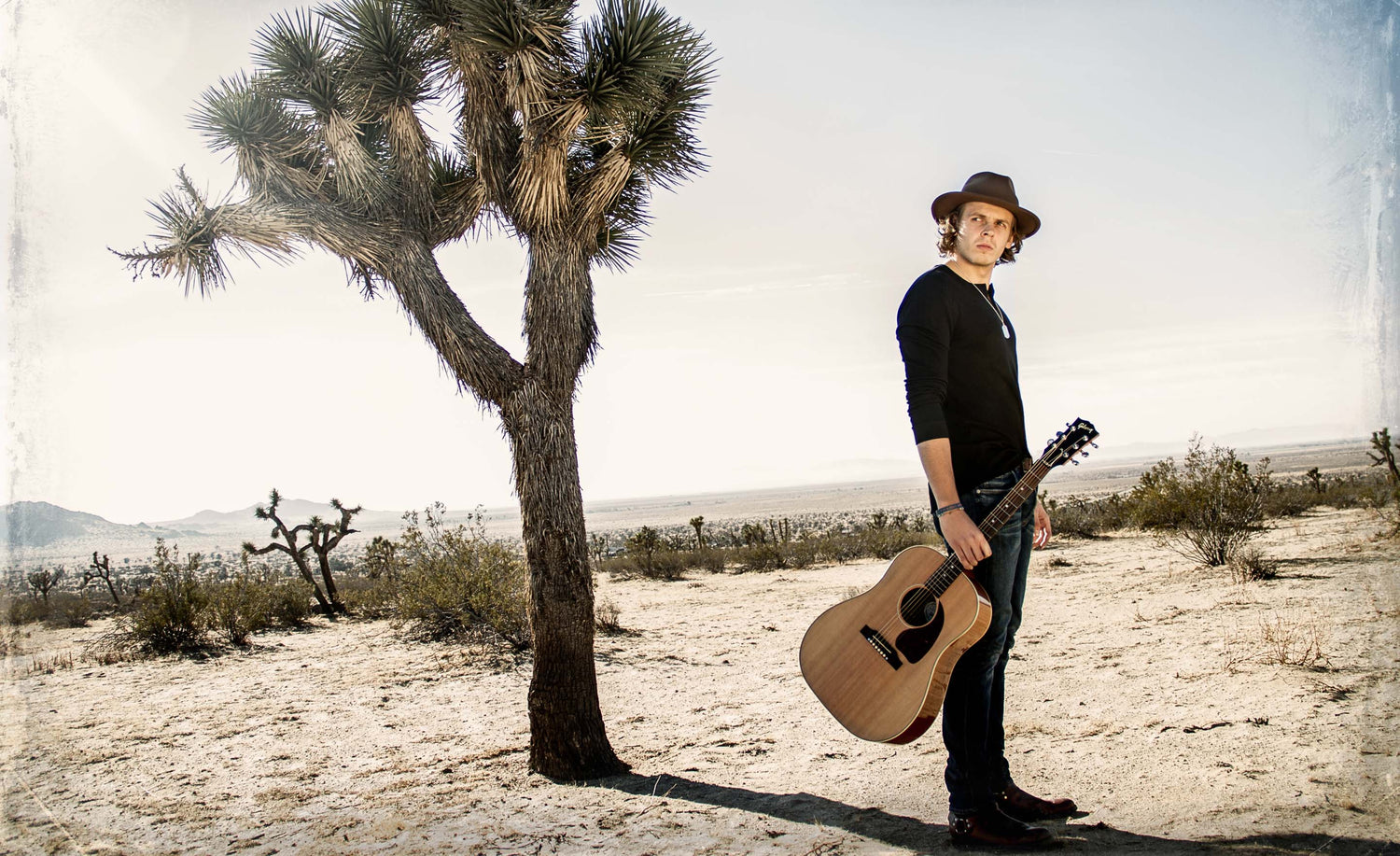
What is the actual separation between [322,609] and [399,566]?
1.46 meters

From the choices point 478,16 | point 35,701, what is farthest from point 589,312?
point 35,701

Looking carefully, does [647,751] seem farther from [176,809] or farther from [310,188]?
[310,188]

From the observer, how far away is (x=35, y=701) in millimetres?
7738

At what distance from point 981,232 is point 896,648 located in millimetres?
1588

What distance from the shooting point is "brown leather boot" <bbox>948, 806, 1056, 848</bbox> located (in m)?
2.94

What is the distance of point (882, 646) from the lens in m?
3.07

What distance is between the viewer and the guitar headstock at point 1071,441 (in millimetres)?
2947

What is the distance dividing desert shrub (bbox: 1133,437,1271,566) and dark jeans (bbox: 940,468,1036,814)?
27.1ft

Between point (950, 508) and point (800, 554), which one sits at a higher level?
point (950, 508)

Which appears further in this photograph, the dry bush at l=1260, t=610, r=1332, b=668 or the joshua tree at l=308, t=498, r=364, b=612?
the joshua tree at l=308, t=498, r=364, b=612

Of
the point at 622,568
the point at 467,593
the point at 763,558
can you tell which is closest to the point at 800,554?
the point at 763,558

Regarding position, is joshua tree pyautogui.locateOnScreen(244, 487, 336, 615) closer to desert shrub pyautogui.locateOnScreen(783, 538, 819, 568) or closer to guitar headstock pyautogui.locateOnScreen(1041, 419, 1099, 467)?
desert shrub pyautogui.locateOnScreen(783, 538, 819, 568)

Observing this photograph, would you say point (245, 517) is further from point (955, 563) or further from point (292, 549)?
point (955, 563)

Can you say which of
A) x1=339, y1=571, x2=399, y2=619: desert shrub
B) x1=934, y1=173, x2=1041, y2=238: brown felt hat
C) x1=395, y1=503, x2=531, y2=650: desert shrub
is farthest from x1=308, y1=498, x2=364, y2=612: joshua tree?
x1=934, y1=173, x2=1041, y2=238: brown felt hat
